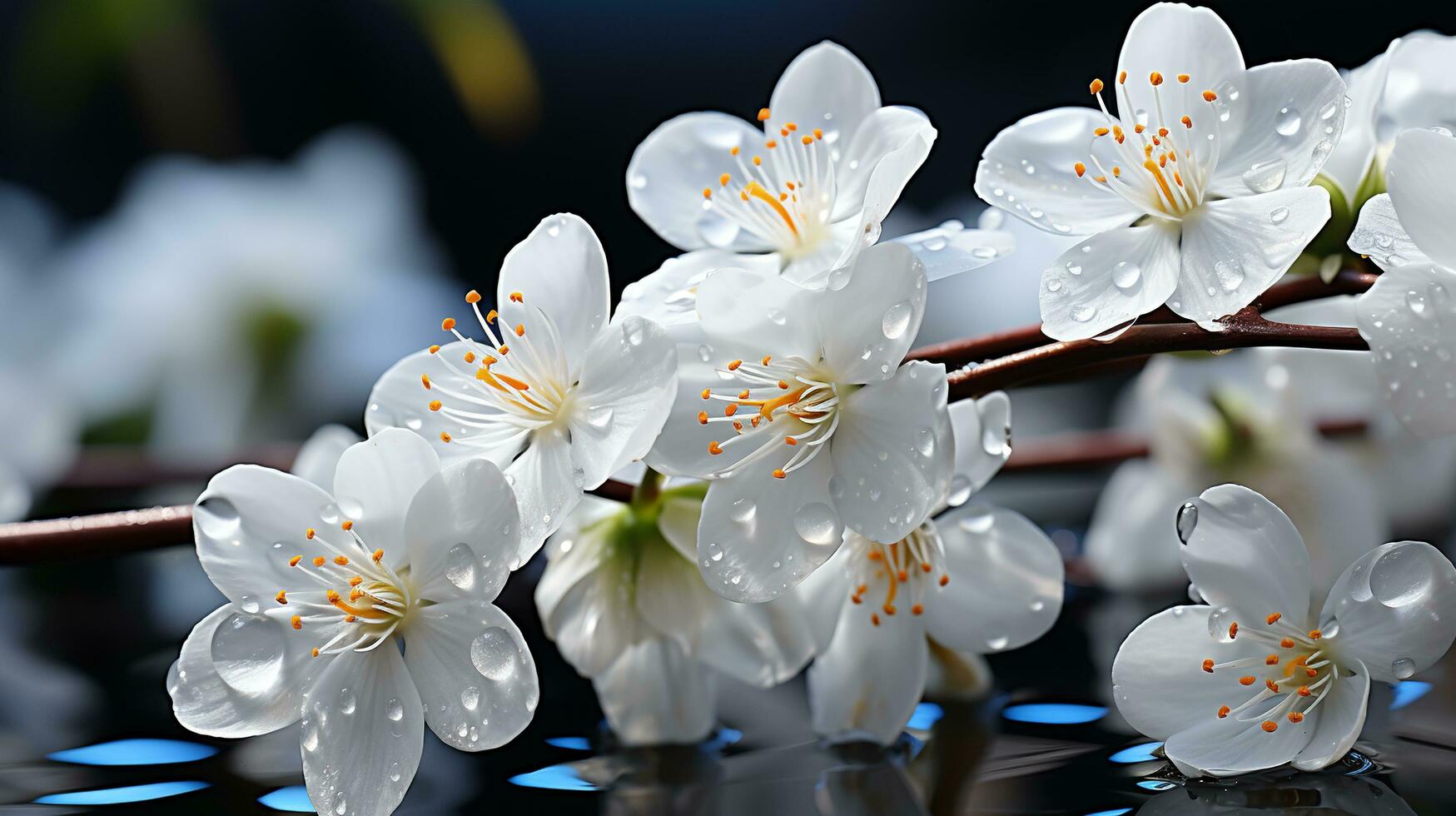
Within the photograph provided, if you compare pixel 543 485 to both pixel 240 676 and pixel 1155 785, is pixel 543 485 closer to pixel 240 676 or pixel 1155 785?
pixel 240 676

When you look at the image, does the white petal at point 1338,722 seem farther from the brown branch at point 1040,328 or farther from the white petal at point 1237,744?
the brown branch at point 1040,328

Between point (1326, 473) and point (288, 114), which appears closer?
point (1326, 473)

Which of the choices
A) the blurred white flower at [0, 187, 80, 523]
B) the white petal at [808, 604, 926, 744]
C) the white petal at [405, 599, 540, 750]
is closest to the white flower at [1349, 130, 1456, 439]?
the white petal at [808, 604, 926, 744]

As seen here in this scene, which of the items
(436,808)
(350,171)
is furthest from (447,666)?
(350,171)

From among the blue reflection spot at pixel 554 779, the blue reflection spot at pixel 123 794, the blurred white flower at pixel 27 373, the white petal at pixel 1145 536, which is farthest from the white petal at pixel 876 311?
the blurred white flower at pixel 27 373

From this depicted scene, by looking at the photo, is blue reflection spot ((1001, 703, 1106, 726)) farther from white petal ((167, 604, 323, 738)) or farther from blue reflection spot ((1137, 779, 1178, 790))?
white petal ((167, 604, 323, 738))

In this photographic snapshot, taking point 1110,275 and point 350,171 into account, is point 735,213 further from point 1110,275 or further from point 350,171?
point 350,171
